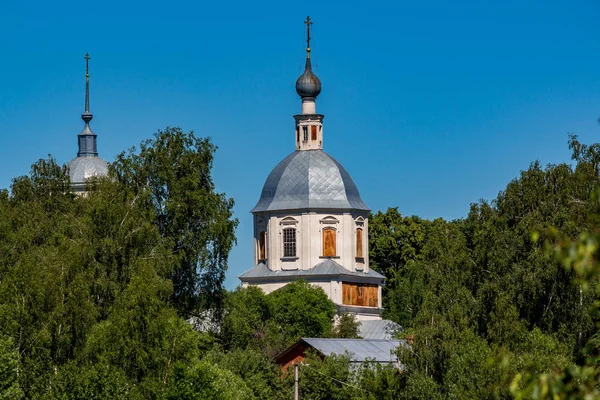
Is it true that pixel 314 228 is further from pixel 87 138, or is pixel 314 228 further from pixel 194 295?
pixel 194 295

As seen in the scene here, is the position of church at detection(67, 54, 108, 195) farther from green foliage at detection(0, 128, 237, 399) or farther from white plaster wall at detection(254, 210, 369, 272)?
green foliage at detection(0, 128, 237, 399)

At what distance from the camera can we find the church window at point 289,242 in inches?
3056

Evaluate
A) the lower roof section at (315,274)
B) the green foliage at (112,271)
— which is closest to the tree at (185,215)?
the green foliage at (112,271)

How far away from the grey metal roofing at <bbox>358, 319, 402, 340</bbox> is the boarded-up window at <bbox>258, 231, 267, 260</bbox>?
739 centimetres

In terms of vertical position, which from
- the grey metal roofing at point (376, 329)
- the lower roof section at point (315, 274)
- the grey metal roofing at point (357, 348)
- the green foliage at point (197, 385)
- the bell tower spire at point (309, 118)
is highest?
the bell tower spire at point (309, 118)

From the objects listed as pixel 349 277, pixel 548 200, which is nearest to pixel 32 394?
pixel 548 200

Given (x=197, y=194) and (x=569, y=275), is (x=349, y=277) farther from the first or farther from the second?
(x=569, y=275)

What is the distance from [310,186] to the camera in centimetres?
7781

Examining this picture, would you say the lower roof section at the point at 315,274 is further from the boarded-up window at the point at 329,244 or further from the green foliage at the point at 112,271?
the green foliage at the point at 112,271

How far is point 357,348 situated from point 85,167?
23.9 m

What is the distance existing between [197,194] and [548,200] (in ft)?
33.0

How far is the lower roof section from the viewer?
76.3 meters

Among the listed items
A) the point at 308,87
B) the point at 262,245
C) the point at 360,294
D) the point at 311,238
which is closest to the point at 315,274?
the point at 311,238

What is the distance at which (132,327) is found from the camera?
32.7m
